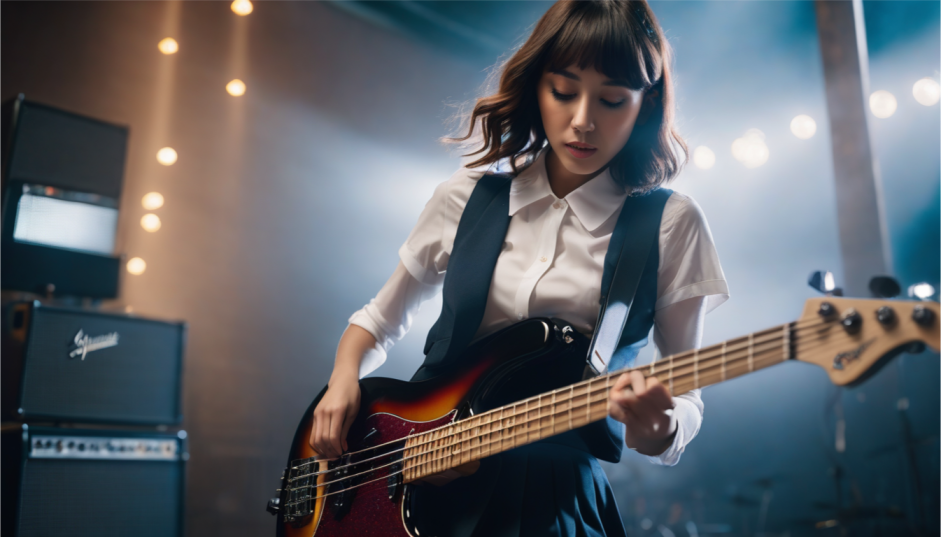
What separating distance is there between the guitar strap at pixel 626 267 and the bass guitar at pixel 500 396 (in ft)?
0.10

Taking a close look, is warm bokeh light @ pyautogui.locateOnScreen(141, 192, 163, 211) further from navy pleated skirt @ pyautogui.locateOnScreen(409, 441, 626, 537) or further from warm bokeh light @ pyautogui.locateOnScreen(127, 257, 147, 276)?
navy pleated skirt @ pyautogui.locateOnScreen(409, 441, 626, 537)

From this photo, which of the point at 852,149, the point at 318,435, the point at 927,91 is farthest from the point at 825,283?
the point at 927,91

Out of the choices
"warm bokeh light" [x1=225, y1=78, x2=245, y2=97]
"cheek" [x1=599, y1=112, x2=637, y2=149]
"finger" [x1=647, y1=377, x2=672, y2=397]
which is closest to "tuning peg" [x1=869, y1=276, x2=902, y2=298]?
"finger" [x1=647, y1=377, x2=672, y2=397]

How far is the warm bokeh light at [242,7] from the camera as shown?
323 cm

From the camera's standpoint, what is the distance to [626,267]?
983 mm

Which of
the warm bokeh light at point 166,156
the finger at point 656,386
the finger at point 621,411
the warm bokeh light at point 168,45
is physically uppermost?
the warm bokeh light at point 168,45

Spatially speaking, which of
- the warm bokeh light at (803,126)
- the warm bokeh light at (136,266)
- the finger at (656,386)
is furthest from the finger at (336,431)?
the warm bokeh light at (803,126)

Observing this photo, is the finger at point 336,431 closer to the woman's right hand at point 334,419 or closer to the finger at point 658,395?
the woman's right hand at point 334,419

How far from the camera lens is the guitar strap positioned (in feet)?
3.01

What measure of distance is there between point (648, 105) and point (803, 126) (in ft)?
11.8

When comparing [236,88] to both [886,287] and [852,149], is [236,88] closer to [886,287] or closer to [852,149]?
[886,287]

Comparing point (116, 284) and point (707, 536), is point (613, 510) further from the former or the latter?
point (707, 536)

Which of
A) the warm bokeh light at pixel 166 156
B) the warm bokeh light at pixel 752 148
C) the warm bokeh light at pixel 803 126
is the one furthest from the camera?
the warm bokeh light at pixel 752 148

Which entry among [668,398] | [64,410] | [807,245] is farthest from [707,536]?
[668,398]
